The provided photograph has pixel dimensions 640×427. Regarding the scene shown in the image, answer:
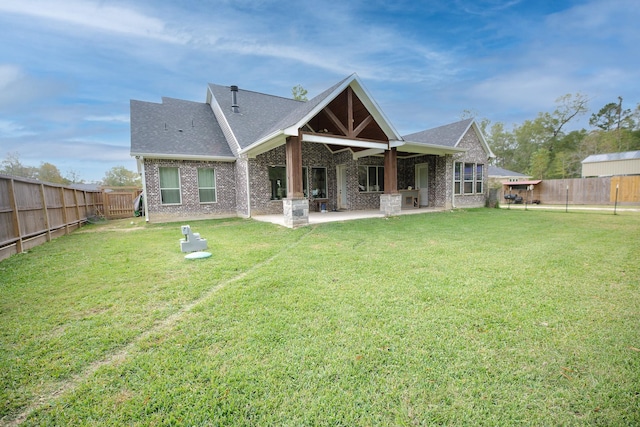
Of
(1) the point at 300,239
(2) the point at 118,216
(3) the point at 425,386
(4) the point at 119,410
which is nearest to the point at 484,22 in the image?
(1) the point at 300,239

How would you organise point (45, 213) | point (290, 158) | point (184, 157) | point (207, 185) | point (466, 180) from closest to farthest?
point (45, 213)
point (290, 158)
point (184, 157)
point (207, 185)
point (466, 180)

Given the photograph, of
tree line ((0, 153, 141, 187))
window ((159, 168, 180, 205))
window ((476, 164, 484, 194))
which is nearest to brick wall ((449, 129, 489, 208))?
window ((476, 164, 484, 194))

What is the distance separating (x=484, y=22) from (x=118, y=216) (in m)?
20.2

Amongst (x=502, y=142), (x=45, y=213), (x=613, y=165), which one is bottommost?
(x=45, y=213)

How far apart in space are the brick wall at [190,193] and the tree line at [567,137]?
3689 centimetres

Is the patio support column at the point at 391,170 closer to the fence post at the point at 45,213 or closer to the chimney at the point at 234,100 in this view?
the chimney at the point at 234,100

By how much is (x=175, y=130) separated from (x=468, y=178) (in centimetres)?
1547

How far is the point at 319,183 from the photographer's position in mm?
13258

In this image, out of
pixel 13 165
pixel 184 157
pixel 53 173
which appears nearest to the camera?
pixel 184 157

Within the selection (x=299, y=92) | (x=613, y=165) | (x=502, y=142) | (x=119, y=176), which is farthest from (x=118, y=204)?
(x=502, y=142)

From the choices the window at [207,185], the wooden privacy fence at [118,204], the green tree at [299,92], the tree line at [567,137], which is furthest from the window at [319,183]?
the tree line at [567,137]

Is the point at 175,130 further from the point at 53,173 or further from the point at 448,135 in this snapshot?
Answer: the point at 53,173

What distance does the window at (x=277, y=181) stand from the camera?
473 inches

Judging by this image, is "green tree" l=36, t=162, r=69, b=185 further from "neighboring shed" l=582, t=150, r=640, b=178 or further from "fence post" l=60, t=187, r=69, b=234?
"neighboring shed" l=582, t=150, r=640, b=178
